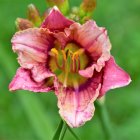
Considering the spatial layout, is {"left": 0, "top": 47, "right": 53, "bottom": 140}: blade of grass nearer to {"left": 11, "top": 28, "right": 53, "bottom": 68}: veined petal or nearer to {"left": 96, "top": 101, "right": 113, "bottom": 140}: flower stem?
{"left": 96, "top": 101, "right": 113, "bottom": 140}: flower stem

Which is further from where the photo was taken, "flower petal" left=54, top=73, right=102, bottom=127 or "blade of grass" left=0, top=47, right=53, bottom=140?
"blade of grass" left=0, top=47, right=53, bottom=140

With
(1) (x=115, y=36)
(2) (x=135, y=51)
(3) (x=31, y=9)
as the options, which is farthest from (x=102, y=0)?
(3) (x=31, y=9)

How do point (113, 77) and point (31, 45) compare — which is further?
point (31, 45)

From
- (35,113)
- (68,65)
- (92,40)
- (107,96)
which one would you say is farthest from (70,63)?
(107,96)

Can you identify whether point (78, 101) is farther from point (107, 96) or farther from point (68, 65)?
point (107, 96)

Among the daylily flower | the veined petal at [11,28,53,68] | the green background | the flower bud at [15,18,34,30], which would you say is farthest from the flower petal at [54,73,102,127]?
the green background

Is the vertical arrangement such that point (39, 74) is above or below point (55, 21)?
below

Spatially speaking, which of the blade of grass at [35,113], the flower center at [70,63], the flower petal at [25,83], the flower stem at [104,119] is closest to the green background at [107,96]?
the blade of grass at [35,113]
